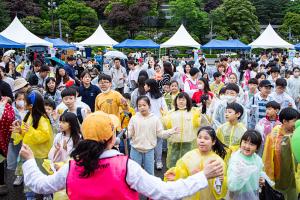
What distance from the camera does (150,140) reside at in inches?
193

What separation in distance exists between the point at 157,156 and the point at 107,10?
4729 cm

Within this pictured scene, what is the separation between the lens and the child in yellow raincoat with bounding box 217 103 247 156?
173 inches

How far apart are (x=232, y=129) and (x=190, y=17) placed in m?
46.8

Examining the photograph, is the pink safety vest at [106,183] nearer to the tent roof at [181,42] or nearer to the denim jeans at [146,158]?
the denim jeans at [146,158]

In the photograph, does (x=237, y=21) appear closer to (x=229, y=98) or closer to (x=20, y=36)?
(x=20, y=36)

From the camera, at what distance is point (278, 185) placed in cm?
391

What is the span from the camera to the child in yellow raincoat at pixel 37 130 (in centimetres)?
437

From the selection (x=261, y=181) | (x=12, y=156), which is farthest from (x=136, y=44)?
(x=261, y=181)

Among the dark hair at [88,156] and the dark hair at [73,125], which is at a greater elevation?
the dark hair at [88,156]

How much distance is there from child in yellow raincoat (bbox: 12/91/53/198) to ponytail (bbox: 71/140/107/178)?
96.3 inches

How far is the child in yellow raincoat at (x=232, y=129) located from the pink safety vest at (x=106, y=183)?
2545 mm

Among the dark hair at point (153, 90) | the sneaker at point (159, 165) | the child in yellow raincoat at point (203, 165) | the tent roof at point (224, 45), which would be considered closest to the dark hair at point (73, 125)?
the child in yellow raincoat at point (203, 165)

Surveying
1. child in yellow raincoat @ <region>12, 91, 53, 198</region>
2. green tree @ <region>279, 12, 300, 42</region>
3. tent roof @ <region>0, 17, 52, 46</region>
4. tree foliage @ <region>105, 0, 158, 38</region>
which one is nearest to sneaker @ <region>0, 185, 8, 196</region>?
child in yellow raincoat @ <region>12, 91, 53, 198</region>

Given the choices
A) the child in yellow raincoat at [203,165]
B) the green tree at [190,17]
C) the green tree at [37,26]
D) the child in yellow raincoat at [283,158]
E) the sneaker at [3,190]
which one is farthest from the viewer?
the green tree at [190,17]
